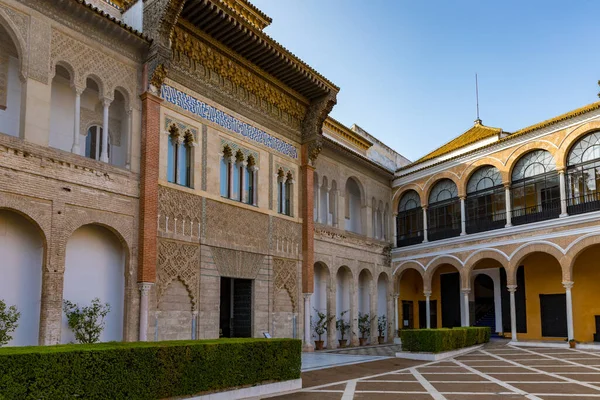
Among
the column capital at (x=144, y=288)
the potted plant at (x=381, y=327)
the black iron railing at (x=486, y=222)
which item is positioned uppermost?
the black iron railing at (x=486, y=222)

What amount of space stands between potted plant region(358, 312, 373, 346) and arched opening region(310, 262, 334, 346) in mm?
2271

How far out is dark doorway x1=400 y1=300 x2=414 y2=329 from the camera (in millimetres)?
25545

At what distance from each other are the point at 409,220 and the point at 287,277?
952 cm

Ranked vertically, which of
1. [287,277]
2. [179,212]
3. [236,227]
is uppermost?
[179,212]

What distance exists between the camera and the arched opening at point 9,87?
11.0 meters

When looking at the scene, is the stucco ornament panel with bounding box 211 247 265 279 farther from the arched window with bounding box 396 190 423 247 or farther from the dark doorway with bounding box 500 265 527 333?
the dark doorway with bounding box 500 265 527 333

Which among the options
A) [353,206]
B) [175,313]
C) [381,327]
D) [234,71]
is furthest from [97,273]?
[381,327]

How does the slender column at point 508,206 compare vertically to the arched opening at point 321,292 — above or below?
above

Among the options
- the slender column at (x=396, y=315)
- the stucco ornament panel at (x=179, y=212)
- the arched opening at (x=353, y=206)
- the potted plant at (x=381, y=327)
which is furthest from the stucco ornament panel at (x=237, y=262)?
the slender column at (x=396, y=315)

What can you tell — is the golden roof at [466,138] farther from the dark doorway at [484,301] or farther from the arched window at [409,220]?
the dark doorway at [484,301]

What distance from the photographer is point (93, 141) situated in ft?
41.5

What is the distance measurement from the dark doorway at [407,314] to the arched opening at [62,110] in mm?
17988

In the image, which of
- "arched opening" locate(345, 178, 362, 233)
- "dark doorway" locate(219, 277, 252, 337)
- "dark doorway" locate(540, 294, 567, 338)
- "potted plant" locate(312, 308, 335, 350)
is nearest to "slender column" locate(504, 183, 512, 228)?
"dark doorway" locate(540, 294, 567, 338)

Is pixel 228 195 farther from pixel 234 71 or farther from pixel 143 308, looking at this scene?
pixel 143 308
